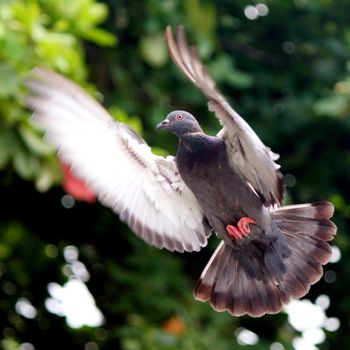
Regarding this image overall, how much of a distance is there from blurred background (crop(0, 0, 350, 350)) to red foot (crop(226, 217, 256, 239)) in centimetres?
184

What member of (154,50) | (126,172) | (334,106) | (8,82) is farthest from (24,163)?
(334,106)

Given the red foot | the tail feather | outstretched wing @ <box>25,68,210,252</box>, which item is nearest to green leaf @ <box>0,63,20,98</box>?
outstretched wing @ <box>25,68,210,252</box>

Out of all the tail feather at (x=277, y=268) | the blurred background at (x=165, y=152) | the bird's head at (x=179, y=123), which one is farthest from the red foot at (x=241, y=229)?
the blurred background at (x=165, y=152)

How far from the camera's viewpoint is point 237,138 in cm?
396

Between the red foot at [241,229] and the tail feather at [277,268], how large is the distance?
4.6 inches

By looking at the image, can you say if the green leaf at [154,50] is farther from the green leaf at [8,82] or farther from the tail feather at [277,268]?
the tail feather at [277,268]

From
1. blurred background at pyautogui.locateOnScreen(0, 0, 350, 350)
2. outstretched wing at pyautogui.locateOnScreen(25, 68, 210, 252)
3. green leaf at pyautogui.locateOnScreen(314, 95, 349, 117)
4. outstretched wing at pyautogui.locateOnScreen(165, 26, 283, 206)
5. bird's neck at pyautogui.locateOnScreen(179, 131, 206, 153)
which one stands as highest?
outstretched wing at pyautogui.locateOnScreen(165, 26, 283, 206)

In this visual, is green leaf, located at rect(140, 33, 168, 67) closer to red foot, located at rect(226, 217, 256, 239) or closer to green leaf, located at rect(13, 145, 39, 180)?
green leaf, located at rect(13, 145, 39, 180)

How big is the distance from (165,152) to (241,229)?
2105 mm

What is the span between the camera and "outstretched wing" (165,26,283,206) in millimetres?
3539

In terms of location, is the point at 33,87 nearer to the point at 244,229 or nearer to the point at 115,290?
the point at 244,229

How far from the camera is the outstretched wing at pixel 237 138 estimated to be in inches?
139

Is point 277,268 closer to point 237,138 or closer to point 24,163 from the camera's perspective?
point 237,138

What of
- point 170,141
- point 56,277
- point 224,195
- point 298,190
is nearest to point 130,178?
point 224,195
